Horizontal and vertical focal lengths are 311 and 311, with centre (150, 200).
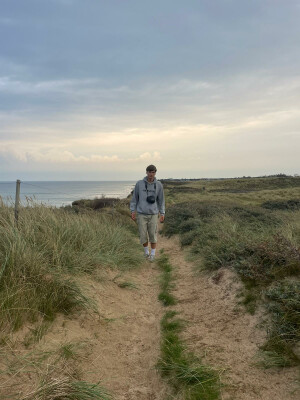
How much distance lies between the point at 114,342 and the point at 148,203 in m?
4.19

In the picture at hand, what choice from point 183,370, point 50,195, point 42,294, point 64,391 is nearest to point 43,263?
point 42,294

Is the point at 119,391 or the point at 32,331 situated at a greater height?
the point at 32,331

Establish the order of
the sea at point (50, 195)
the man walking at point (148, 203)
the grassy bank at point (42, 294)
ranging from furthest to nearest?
the man walking at point (148, 203), the sea at point (50, 195), the grassy bank at point (42, 294)

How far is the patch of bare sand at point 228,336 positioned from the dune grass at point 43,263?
1.50 metres

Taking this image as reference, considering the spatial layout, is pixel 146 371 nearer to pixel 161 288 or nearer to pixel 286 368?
pixel 286 368

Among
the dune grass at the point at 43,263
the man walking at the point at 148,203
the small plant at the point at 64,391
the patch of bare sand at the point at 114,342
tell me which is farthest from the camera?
the man walking at the point at 148,203

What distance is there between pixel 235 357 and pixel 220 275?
2.40 meters

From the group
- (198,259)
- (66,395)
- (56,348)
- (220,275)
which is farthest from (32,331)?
(198,259)

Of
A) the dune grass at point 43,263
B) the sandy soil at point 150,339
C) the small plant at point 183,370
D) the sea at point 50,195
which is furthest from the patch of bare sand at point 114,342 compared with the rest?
the sea at point 50,195

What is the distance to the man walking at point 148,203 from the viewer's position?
762cm

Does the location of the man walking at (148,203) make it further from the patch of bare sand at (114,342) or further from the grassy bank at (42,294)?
the patch of bare sand at (114,342)

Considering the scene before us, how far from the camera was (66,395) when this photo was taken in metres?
2.46

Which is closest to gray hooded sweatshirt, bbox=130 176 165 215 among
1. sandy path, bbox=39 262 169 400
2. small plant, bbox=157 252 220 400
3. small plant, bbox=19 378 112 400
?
sandy path, bbox=39 262 169 400

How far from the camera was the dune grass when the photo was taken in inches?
138
